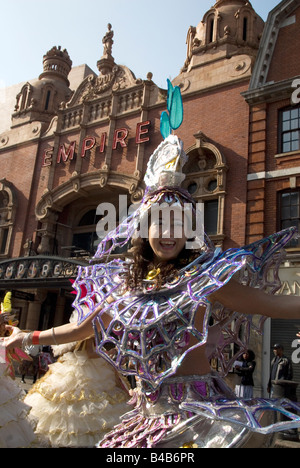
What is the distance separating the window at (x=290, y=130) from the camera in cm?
1279

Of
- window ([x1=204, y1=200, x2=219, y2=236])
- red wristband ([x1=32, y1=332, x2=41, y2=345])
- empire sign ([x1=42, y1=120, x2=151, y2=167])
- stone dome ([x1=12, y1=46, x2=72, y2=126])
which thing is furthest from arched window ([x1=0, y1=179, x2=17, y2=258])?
red wristband ([x1=32, y1=332, x2=41, y2=345])

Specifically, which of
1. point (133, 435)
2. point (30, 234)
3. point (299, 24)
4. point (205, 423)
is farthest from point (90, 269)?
point (30, 234)

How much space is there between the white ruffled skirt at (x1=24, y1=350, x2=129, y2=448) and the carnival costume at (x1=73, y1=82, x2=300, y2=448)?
2.42 metres

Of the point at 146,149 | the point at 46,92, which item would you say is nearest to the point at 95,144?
the point at 146,149

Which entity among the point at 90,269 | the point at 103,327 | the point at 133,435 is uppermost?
the point at 90,269

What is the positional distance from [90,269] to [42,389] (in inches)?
104

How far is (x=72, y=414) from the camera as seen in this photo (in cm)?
439

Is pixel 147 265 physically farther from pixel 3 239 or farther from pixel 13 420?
pixel 3 239

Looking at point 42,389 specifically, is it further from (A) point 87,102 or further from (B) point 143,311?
(A) point 87,102

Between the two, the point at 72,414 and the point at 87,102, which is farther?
the point at 87,102

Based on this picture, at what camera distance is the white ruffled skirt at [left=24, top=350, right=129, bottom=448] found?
169 inches

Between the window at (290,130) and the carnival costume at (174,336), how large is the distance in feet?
36.9

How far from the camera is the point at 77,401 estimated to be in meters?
4.52

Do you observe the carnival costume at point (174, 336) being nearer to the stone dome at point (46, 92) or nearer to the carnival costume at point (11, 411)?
the carnival costume at point (11, 411)
